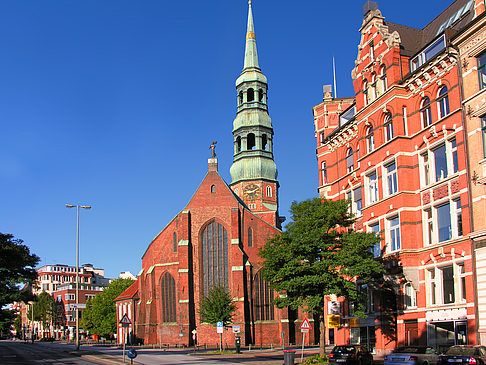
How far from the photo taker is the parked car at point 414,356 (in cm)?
2411

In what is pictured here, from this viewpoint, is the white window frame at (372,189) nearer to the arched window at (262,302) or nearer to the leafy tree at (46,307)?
the arched window at (262,302)

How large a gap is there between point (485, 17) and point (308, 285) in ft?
51.5

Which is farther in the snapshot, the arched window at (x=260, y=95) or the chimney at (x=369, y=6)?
the arched window at (x=260, y=95)

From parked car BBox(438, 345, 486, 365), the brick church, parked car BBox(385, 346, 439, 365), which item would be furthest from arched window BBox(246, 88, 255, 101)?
A: parked car BBox(438, 345, 486, 365)

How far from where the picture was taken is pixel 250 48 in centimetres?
9312

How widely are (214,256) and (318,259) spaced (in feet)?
128

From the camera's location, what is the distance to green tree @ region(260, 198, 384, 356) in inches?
1193

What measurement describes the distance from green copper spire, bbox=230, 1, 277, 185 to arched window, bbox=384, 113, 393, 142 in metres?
51.1

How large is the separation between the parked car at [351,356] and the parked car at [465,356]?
4915 mm

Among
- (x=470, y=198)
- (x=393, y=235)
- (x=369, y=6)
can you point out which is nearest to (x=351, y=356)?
(x=393, y=235)

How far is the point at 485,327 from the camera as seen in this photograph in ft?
84.0

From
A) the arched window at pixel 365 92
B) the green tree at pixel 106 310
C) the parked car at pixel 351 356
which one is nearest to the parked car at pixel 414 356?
the parked car at pixel 351 356

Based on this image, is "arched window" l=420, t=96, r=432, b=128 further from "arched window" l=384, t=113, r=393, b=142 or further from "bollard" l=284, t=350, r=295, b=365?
"bollard" l=284, t=350, r=295, b=365

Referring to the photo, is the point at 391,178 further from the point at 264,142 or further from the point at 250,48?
the point at 250,48
